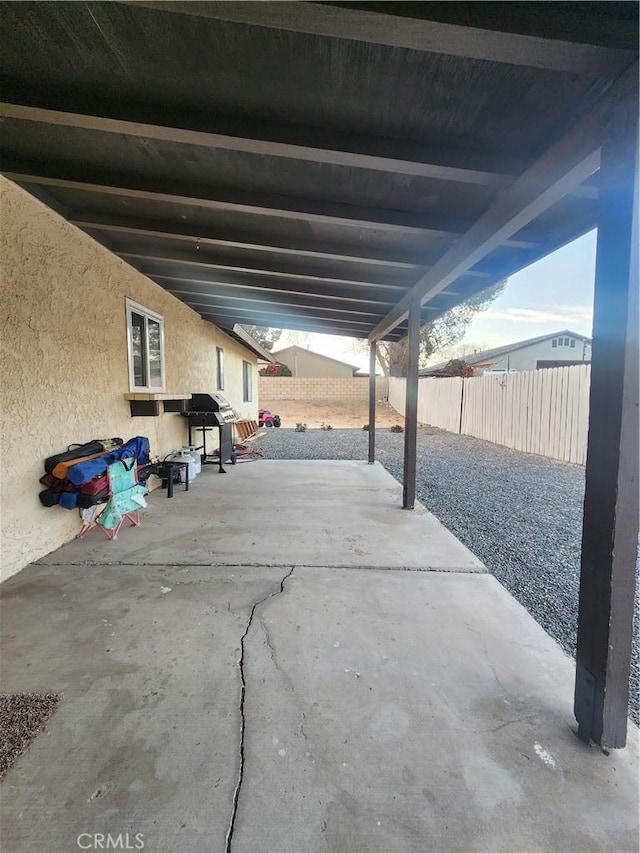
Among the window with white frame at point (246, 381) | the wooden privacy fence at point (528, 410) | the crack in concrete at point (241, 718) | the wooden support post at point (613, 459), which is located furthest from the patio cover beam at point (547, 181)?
the window with white frame at point (246, 381)

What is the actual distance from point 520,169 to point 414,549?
2.91 meters

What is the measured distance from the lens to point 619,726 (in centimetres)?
143

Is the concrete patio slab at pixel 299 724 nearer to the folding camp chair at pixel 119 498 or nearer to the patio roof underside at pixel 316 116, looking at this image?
the folding camp chair at pixel 119 498

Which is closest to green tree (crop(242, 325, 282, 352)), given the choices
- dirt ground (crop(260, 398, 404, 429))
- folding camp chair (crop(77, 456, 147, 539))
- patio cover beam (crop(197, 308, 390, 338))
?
dirt ground (crop(260, 398, 404, 429))

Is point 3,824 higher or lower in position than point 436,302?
lower

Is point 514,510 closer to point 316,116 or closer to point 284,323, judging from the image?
point 316,116

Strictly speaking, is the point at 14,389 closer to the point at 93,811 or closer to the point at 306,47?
the point at 93,811

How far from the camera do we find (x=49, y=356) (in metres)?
3.13

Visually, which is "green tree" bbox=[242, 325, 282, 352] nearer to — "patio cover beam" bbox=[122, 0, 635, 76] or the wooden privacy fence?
the wooden privacy fence

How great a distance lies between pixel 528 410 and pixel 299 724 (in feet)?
30.2

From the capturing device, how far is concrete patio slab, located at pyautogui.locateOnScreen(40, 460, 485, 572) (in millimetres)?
3084

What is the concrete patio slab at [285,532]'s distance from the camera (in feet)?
10.1

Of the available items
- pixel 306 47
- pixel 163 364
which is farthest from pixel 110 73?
pixel 163 364

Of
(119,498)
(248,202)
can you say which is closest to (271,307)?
(248,202)
